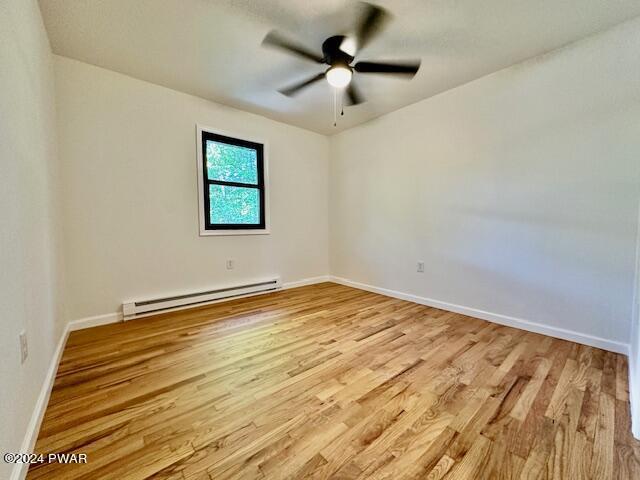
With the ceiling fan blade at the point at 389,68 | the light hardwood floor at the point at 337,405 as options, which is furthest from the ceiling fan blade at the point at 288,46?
the light hardwood floor at the point at 337,405

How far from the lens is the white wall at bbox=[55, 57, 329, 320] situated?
240cm

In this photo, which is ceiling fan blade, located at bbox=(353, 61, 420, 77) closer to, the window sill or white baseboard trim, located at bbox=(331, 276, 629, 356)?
the window sill

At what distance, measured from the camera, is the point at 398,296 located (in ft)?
11.3

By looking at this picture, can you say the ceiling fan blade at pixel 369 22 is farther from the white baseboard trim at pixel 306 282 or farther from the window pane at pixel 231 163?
the white baseboard trim at pixel 306 282

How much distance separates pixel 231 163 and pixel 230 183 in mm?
270

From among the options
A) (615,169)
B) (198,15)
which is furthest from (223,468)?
(615,169)

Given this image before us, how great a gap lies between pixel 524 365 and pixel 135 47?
397cm

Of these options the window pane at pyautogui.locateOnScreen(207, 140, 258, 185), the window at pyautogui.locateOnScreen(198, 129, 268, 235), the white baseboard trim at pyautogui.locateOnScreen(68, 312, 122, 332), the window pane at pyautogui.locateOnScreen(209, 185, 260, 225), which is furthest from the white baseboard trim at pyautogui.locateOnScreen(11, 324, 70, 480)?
the window pane at pyautogui.locateOnScreen(207, 140, 258, 185)

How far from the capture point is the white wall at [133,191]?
2.40 m

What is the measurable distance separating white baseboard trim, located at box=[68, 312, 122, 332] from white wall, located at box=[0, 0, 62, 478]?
24.9 inches

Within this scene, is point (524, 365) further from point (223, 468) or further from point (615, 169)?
point (223, 468)

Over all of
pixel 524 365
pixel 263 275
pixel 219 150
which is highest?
pixel 219 150

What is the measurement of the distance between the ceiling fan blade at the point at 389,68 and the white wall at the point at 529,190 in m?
1.10

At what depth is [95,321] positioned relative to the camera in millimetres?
2516
